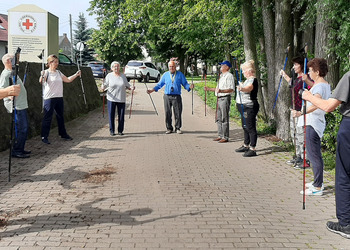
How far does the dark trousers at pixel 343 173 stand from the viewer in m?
4.51

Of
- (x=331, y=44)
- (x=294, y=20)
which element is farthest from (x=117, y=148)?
(x=294, y=20)

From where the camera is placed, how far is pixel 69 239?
4.46 meters

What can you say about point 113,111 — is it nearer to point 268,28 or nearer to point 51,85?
point 51,85

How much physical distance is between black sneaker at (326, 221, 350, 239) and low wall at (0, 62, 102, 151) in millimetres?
7005

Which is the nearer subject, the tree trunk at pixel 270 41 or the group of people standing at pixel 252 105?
the group of people standing at pixel 252 105

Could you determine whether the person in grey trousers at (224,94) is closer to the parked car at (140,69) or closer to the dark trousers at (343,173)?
the dark trousers at (343,173)

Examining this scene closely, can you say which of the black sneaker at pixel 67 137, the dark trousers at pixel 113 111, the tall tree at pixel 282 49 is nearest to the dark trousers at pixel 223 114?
the tall tree at pixel 282 49

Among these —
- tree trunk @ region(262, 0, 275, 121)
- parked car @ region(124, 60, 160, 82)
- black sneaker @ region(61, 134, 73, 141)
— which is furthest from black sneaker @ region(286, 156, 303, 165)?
parked car @ region(124, 60, 160, 82)

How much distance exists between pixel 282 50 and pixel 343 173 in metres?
6.42

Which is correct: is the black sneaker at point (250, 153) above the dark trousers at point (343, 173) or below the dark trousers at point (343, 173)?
below

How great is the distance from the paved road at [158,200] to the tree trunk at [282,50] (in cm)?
82

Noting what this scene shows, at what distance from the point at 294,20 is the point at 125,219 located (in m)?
9.46

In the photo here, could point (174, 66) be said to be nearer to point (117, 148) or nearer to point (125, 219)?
point (117, 148)

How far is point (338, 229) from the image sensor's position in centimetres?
472
